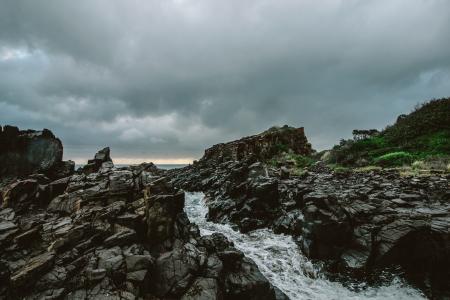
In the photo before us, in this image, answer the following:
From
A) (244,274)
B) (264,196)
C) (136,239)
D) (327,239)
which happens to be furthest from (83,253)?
(264,196)

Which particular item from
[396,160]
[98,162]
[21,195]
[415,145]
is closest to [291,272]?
[21,195]

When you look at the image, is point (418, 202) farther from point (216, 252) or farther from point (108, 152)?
point (108, 152)

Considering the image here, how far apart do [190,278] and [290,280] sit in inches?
247

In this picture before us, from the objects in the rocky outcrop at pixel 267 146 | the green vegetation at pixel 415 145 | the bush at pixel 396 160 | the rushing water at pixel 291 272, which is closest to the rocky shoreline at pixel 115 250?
the rushing water at pixel 291 272

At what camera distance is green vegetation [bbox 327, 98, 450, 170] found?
39.5 m

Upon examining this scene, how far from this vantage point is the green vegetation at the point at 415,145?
39494mm

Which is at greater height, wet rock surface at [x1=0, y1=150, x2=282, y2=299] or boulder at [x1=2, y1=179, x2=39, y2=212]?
boulder at [x1=2, y1=179, x2=39, y2=212]

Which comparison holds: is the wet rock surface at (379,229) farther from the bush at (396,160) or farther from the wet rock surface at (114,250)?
the bush at (396,160)

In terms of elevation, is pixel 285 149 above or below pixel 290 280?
above

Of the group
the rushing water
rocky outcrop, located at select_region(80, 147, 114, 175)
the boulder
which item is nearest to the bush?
the rushing water

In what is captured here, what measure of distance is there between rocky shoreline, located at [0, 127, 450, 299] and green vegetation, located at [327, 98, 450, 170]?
837 inches

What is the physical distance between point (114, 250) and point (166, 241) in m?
3.10

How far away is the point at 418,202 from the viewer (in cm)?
1738

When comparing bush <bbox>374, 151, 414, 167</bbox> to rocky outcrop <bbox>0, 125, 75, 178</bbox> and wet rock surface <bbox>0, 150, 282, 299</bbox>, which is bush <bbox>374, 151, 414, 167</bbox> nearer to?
wet rock surface <bbox>0, 150, 282, 299</bbox>
